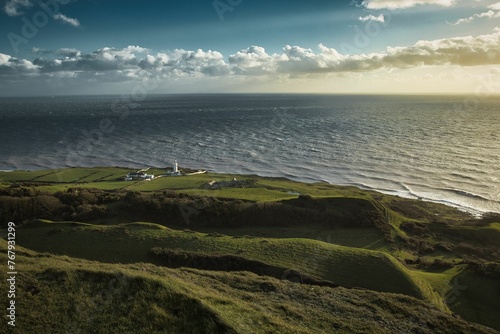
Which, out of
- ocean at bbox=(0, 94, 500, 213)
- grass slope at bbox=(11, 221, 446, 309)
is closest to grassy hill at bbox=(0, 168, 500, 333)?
grass slope at bbox=(11, 221, 446, 309)

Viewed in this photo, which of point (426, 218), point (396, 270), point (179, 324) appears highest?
point (179, 324)

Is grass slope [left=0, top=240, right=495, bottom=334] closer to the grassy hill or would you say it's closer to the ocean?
the grassy hill

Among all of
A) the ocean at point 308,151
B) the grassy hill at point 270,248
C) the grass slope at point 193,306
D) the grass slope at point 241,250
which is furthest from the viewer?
the ocean at point 308,151

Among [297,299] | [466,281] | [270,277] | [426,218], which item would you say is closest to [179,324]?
[297,299]

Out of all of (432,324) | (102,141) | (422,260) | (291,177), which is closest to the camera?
(432,324)

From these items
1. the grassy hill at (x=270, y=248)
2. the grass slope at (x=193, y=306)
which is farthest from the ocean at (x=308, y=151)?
the grass slope at (x=193, y=306)

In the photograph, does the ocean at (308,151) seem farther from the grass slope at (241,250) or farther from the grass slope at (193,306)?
the grass slope at (193,306)

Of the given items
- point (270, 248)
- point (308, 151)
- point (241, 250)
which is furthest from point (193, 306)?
point (308, 151)

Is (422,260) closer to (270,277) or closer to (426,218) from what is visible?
(270,277)
